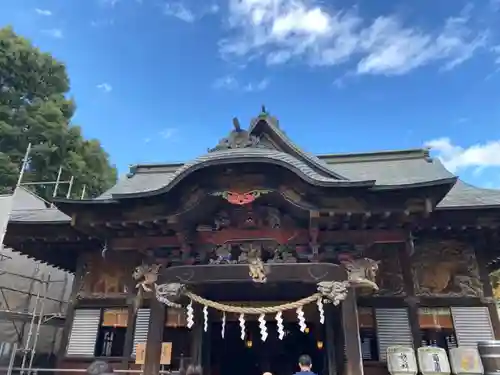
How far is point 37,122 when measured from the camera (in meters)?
18.4

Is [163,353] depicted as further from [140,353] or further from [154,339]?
[154,339]

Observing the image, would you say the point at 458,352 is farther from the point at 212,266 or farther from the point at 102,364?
the point at 102,364

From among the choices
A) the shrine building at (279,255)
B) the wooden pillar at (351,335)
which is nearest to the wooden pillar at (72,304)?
the shrine building at (279,255)

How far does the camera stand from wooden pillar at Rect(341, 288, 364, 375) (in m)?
5.86

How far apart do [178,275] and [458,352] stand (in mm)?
4850

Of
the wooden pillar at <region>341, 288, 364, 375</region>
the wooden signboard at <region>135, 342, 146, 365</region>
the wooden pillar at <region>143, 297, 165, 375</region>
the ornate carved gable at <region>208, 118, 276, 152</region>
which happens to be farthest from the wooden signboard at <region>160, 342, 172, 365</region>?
the ornate carved gable at <region>208, 118, 276, 152</region>

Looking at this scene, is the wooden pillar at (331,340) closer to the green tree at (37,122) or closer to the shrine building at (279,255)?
the shrine building at (279,255)

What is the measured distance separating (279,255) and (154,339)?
2.62m

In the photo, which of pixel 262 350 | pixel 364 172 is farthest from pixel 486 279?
pixel 262 350

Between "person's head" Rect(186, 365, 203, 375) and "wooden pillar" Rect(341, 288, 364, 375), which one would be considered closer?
"wooden pillar" Rect(341, 288, 364, 375)

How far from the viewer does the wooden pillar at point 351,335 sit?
231 inches

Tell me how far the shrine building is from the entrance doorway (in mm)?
1496

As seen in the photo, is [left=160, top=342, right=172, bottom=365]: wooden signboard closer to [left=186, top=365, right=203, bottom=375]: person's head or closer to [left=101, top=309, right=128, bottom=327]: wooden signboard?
[left=186, top=365, right=203, bottom=375]: person's head

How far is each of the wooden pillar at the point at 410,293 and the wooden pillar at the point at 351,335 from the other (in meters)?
1.49
